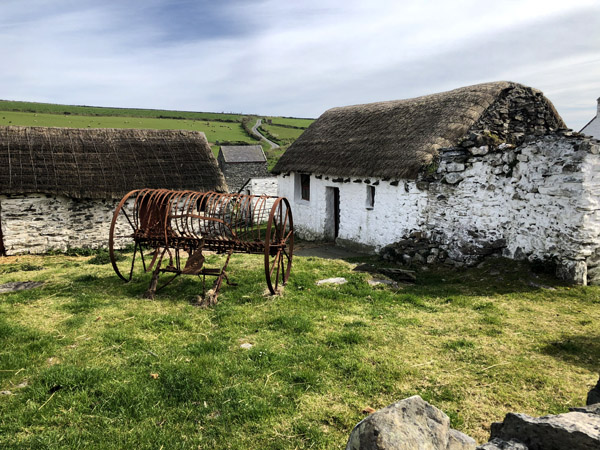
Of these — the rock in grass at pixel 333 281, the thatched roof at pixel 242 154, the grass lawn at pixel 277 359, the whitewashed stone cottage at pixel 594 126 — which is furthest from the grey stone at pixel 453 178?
the thatched roof at pixel 242 154

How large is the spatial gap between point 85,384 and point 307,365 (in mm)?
2700

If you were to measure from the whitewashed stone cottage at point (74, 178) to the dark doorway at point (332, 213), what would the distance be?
192 inches

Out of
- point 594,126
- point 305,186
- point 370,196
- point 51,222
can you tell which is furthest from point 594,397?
point 594,126

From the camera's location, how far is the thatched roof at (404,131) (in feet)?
39.5

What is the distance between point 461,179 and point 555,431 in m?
8.60

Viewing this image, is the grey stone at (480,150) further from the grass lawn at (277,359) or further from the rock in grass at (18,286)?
the rock in grass at (18,286)

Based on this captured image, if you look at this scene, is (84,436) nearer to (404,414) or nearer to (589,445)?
(404,414)

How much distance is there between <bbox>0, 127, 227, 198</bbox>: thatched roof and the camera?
46.3 feet

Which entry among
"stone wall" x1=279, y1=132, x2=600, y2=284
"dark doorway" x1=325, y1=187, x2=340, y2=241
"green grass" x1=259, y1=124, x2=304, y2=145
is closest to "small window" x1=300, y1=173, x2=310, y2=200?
"dark doorway" x1=325, y1=187, x2=340, y2=241

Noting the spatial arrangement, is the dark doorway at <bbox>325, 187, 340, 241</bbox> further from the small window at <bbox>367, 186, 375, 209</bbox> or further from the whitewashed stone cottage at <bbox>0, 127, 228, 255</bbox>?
the whitewashed stone cottage at <bbox>0, 127, 228, 255</bbox>

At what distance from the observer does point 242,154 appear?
3681 centimetres

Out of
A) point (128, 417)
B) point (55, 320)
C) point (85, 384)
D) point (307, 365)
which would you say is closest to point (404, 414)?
point (307, 365)

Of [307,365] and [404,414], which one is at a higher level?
[404,414]

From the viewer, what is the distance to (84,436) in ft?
12.6
